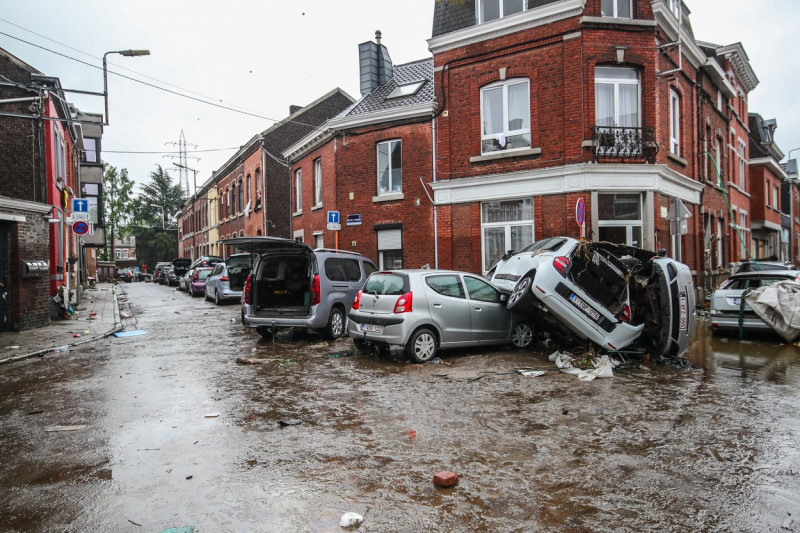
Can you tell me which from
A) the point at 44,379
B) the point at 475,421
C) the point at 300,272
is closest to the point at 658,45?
the point at 300,272

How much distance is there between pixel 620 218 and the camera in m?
14.5

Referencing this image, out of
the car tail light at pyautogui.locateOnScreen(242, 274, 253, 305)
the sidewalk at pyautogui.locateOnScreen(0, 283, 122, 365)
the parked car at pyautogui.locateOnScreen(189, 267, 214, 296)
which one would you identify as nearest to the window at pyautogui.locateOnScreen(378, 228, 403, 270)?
the car tail light at pyautogui.locateOnScreen(242, 274, 253, 305)

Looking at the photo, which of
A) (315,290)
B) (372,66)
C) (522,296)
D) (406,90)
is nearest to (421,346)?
(522,296)

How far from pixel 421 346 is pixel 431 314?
544 millimetres

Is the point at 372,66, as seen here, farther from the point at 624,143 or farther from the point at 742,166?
the point at 742,166

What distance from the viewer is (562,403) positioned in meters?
6.23

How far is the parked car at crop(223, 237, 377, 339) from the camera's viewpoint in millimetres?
10625

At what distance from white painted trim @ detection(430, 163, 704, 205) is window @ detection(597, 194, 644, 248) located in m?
0.31

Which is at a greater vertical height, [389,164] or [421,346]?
[389,164]

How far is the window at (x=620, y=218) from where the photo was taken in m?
14.4

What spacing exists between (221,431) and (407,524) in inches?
105

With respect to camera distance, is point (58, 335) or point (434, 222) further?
point (434, 222)

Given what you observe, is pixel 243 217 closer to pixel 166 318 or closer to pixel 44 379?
pixel 166 318

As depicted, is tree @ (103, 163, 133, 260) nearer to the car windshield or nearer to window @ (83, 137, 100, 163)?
window @ (83, 137, 100, 163)
